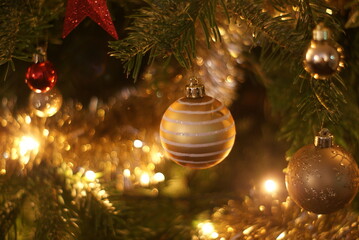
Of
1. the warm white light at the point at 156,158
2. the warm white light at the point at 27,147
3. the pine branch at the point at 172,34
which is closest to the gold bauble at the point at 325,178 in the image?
the pine branch at the point at 172,34

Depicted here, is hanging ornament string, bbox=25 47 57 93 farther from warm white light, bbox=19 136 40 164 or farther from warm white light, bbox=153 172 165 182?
warm white light, bbox=153 172 165 182

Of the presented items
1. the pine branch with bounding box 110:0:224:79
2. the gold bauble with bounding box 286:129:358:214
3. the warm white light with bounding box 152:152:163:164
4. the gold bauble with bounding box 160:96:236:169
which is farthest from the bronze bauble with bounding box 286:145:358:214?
the warm white light with bounding box 152:152:163:164

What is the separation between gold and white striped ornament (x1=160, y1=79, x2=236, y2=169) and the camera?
2.01 ft

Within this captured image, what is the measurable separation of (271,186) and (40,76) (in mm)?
465

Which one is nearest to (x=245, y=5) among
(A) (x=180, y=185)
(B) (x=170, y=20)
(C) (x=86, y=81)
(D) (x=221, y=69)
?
(B) (x=170, y=20)

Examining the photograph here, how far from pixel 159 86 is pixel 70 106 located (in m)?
0.20

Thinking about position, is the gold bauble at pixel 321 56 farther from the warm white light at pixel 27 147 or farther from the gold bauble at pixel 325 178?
the warm white light at pixel 27 147

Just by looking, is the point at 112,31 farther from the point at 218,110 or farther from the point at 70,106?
the point at 70,106

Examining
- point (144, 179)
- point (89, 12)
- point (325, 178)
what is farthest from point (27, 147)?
point (325, 178)

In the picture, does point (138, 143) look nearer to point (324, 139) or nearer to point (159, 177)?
point (159, 177)

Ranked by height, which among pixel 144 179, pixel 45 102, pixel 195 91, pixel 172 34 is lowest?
pixel 144 179

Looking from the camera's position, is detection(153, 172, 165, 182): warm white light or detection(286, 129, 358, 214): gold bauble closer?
detection(286, 129, 358, 214): gold bauble

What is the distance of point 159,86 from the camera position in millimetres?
909

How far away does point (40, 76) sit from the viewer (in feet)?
2.30
